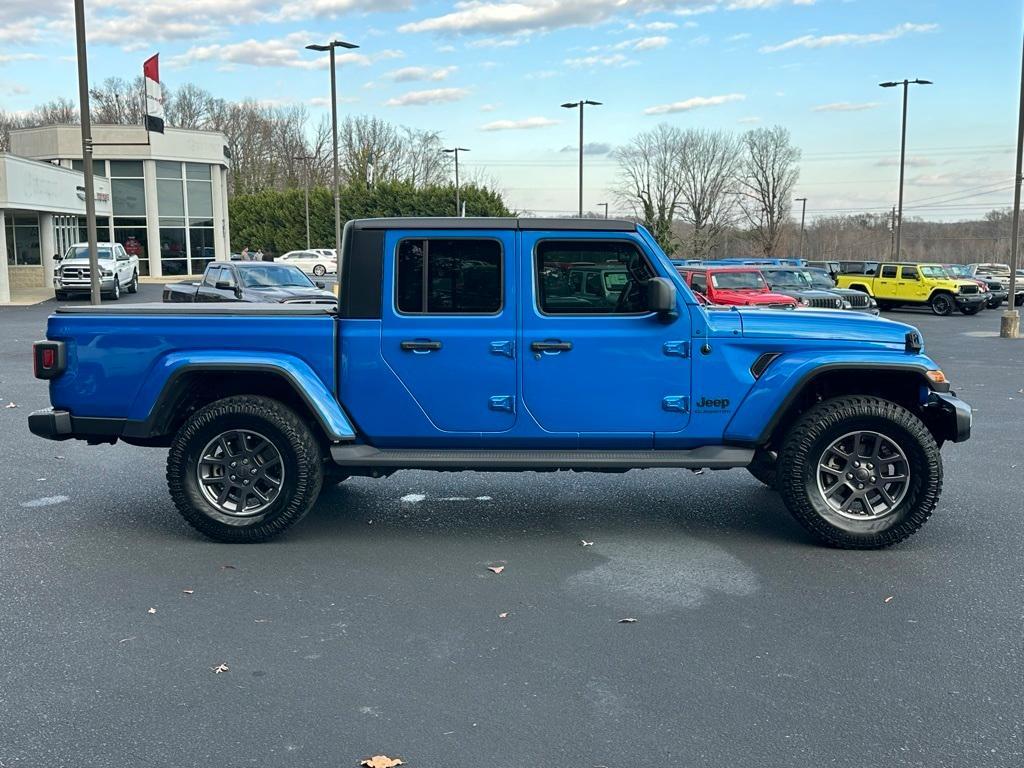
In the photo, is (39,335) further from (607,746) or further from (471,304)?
(607,746)

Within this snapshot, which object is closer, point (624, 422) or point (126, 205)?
point (624, 422)

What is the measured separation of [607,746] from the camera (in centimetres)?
353

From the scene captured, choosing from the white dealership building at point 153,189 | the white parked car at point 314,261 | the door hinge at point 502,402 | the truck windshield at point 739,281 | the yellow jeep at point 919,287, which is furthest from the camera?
the white parked car at point 314,261

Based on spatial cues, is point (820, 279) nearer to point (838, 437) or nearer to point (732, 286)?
point (732, 286)

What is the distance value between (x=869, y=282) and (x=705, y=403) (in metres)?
30.3

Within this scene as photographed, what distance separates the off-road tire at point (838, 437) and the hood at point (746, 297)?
15.8m

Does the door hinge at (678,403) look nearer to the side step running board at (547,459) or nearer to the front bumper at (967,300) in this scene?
the side step running board at (547,459)

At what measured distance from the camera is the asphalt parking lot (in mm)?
3586

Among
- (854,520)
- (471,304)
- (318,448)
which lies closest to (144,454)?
(318,448)

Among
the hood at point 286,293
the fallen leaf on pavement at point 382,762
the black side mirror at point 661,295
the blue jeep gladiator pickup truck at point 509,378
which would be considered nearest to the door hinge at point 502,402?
the blue jeep gladiator pickup truck at point 509,378

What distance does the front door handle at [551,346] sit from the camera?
5.82 metres

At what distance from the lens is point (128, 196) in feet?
167

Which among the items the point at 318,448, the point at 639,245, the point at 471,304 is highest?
the point at 639,245

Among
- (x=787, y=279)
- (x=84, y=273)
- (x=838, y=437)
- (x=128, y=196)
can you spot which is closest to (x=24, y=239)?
(x=84, y=273)
